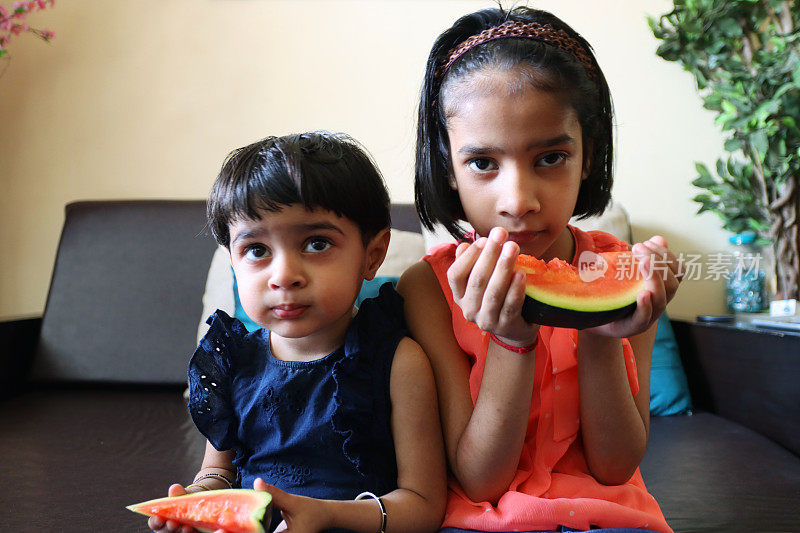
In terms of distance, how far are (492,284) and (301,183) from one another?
32 cm

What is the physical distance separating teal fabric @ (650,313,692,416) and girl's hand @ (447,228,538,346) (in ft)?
4.21

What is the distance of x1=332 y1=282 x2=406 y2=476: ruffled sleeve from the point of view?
0.94 m

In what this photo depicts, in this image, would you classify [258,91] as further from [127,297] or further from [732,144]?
[732,144]

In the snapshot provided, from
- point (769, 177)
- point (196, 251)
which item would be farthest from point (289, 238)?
point (769, 177)

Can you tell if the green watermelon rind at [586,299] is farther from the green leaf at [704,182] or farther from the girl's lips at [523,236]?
the green leaf at [704,182]

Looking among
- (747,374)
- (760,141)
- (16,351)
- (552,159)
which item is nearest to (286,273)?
(552,159)

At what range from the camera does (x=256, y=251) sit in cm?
94

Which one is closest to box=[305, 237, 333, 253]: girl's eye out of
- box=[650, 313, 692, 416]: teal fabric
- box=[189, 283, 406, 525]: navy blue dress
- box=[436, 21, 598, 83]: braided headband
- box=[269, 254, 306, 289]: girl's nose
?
box=[269, 254, 306, 289]: girl's nose

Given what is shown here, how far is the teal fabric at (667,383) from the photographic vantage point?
1917mm

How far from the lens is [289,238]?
912 mm

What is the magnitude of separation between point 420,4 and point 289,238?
197 cm

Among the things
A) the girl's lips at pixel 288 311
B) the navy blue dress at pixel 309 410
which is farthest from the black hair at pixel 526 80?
the girl's lips at pixel 288 311

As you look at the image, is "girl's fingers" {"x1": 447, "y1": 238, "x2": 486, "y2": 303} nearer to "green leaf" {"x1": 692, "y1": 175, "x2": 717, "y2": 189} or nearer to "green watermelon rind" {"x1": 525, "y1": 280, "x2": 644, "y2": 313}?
"green watermelon rind" {"x1": 525, "y1": 280, "x2": 644, "y2": 313}

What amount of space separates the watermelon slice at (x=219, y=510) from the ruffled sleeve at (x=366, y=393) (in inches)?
7.6
